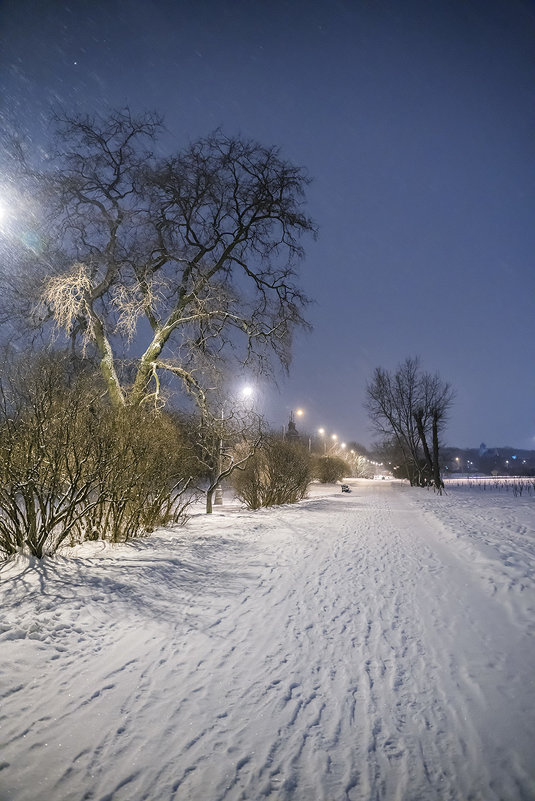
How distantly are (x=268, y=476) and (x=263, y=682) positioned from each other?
13.1 meters

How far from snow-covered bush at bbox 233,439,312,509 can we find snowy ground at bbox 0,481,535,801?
925 cm

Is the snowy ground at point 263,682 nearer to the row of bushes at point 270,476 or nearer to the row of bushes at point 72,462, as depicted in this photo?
the row of bushes at point 72,462

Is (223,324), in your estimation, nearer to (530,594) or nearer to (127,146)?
(127,146)

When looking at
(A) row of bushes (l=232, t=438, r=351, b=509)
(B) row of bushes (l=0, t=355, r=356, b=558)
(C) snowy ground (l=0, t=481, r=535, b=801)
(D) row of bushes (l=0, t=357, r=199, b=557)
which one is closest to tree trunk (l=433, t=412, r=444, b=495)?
(A) row of bushes (l=232, t=438, r=351, b=509)

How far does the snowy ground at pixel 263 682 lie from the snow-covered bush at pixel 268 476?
9247mm

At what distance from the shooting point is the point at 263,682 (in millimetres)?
2926

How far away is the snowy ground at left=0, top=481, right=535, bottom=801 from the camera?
202 centimetres

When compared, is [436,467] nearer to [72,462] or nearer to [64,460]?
[72,462]

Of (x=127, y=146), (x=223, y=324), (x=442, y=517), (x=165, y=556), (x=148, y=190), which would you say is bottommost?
(x=442, y=517)

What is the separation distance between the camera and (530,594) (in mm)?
4730

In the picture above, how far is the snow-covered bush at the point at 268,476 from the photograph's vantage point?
50.0 ft

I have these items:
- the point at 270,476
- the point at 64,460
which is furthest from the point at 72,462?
the point at 270,476

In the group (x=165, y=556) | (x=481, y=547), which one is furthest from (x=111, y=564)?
(x=481, y=547)

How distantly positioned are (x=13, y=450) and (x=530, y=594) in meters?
7.55
